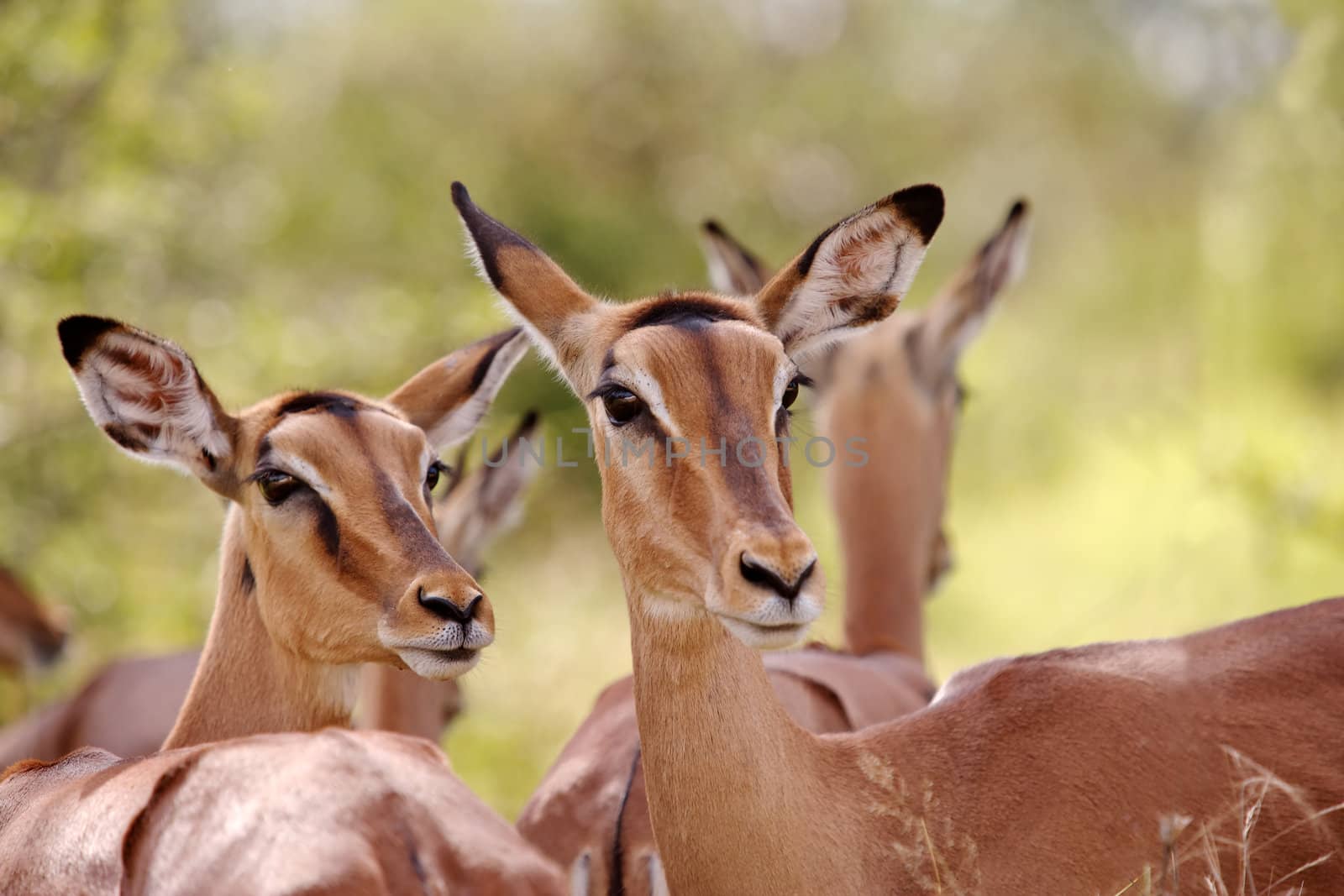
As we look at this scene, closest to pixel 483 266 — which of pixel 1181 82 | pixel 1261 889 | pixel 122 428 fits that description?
pixel 122 428

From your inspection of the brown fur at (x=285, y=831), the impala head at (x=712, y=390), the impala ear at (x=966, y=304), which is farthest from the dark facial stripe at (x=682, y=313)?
the impala ear at (x=966, y=304)

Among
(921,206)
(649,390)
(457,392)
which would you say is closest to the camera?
(649,390)

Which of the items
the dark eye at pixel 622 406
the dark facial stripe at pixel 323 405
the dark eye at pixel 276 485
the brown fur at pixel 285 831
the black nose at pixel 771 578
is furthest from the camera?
the dark facial stripe at pixel 323 405

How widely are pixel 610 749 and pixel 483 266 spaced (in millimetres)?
1522

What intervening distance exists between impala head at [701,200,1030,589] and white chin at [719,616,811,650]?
3.92 m

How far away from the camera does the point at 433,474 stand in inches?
210

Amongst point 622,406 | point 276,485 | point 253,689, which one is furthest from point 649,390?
point 253,689

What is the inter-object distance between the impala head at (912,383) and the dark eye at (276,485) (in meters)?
3.13

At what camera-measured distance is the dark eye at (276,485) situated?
16.6 feet

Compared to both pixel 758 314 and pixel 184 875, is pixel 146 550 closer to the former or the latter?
pixel 758 314

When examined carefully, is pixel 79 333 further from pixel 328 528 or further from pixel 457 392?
pixel 457 392

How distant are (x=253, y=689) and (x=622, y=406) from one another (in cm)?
157

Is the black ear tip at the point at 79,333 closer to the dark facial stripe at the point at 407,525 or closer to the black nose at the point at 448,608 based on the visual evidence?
the dark facial stripe at the point at 407,525

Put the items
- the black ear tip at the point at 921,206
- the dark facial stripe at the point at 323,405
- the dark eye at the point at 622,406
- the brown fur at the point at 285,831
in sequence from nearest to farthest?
the brown fur at the point at 285,831 < the dark eye at the point at 622,406 < the black ear tip at the point at 921,206 < the dark facial stripe at the point at 323,405
